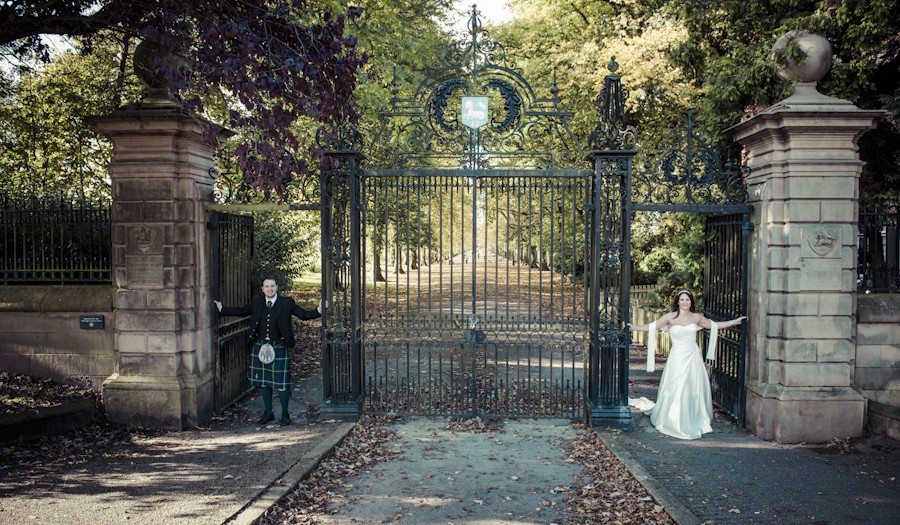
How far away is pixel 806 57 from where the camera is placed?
7.70m

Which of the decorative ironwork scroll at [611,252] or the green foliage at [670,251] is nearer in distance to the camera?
the decorative ironwork scroll at [611,252]

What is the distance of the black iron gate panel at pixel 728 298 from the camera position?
8297 millimetres

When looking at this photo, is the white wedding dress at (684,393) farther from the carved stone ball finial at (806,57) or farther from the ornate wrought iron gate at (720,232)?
the carved stone ball finial at (806,57)

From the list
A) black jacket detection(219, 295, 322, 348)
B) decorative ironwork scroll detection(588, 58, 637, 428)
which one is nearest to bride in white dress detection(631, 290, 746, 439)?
decorative ironwork scroll detection(588, 58, 637, 428)

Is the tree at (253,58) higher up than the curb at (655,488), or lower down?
higher up

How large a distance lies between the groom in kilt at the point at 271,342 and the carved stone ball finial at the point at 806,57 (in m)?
6.27

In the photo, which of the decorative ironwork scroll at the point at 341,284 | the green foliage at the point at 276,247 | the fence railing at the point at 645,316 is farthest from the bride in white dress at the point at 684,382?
the green foliage at the point at 276,247

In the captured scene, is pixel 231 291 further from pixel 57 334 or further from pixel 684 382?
pixel 684 382

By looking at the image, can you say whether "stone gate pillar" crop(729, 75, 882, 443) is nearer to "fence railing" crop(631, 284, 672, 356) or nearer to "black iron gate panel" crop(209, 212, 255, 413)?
"fence railing" crop(631, 284, 672, 356)

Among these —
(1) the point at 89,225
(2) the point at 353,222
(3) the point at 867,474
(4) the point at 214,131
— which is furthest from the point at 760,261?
(1) the point at 89,225

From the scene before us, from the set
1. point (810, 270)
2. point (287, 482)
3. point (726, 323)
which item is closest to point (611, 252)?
point (726, 323)

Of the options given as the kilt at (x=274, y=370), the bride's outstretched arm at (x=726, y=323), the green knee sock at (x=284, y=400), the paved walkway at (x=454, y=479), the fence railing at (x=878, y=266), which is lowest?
the paved walkway at (x=454, y=479)

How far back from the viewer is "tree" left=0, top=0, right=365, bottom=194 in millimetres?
6441

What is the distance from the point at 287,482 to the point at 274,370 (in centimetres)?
258
